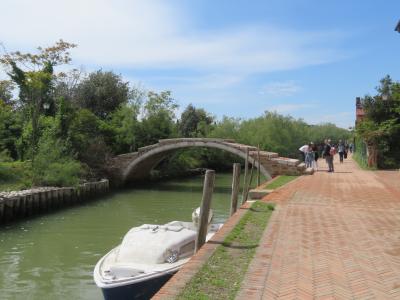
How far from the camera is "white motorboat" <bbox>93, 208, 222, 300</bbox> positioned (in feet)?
25.7

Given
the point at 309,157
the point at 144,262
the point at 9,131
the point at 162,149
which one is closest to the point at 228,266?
the point at 144,262

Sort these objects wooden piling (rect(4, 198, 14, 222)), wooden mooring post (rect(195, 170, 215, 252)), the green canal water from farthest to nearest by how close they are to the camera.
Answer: wooden piling (rect(4, 198, 14, 222))
the green canal water
wooden mooring post (rect(195, 170, 215, 252))

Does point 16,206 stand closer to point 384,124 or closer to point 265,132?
point 384,124

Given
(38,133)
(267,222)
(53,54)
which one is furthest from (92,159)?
(267,222)

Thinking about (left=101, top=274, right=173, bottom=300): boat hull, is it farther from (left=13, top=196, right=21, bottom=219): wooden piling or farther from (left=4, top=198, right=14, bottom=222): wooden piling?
(left=13, top=196, right=21, bottom=219): wooden piling

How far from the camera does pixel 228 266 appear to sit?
648 cm

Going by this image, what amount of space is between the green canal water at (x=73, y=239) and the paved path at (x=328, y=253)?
14.1 ft

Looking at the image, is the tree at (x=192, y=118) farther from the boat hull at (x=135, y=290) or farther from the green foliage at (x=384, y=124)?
the boat hull at (x=135, y=290)

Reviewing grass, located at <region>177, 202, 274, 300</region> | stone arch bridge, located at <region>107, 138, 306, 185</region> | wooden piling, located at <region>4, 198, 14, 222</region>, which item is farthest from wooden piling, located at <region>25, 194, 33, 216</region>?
stone arch bridge, located at <region>107, 138, 306, 185</region>

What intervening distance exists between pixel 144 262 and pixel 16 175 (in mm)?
16885

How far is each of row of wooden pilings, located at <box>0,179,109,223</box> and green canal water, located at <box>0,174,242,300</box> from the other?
0.58 meters

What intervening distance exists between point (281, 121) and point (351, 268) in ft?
156

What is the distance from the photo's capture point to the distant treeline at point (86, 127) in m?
25.4

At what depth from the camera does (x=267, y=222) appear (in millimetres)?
9820
